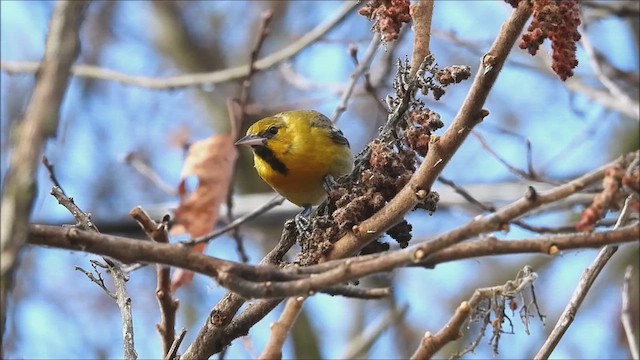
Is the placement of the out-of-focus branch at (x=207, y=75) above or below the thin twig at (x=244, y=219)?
above

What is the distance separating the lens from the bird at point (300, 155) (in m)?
3.78

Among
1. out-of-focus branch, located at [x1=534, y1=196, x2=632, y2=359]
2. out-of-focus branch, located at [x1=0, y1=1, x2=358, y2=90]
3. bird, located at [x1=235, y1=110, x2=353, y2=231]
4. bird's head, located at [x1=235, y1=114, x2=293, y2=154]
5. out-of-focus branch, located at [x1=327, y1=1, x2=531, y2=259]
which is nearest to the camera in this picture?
out-of-focus branch, located at [x1=327, y1=1, x2=531, y2=259]

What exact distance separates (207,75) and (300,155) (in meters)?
1.60

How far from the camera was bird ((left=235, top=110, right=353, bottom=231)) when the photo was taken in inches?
149

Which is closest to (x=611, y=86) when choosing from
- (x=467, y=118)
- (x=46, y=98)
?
(x=467, y=118)

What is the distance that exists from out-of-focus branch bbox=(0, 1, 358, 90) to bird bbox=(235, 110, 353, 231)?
21.3 inches

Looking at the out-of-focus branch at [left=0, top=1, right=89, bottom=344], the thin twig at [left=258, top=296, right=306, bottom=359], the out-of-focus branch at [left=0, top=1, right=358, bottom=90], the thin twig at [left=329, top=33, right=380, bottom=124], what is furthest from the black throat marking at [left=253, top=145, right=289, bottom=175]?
the out-of-focus branch at [left=0, top=1, right=89, bottom=344]

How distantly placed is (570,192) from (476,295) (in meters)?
0.38

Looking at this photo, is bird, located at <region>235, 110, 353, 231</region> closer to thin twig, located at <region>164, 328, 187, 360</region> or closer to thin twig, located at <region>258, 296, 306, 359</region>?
thin twig, located at <region>164, 328, 187, 360</region>

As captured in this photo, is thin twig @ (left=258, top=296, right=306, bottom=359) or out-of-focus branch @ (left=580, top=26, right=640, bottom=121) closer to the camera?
thin twig @ (left=258, top=296, right=306, bottom=359)

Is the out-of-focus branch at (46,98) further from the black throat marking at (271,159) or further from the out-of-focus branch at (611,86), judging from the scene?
the out-of-focus branch at (611,86)

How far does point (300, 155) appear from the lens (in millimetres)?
3875

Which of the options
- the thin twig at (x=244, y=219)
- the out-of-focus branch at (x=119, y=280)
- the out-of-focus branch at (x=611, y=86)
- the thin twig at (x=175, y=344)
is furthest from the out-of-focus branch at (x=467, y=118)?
the out-of-focus branch at (x=611, y=86)

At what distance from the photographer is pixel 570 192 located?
1311mm
